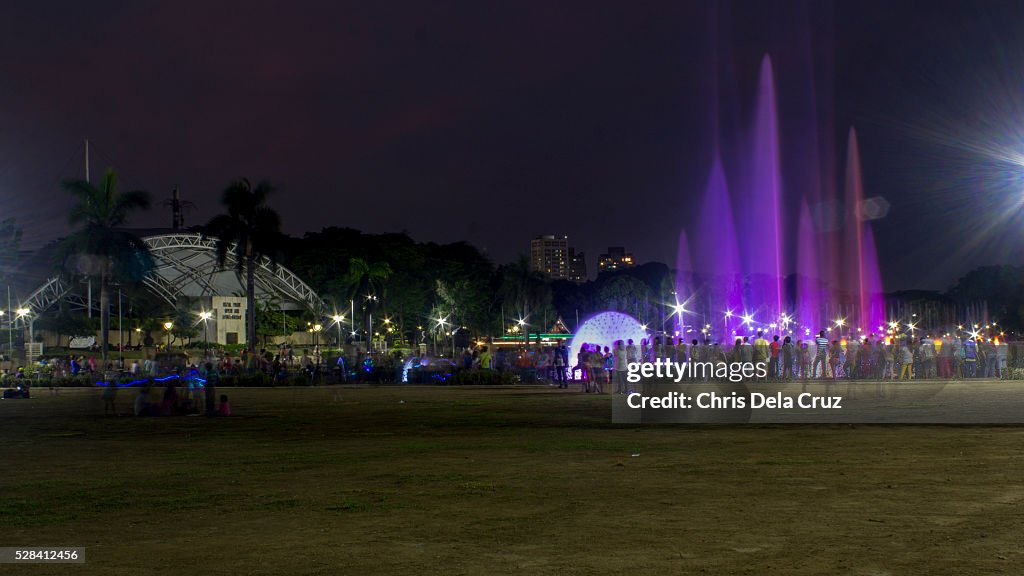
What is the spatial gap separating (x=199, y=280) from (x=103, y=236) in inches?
2186

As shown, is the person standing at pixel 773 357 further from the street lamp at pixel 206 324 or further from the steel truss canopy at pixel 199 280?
the steel truss canopy at pixel 199 280

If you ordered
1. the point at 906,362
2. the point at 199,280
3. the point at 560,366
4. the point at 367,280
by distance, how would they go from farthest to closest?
1. the point at 199,280
2. the point at 367,280
3. the point at 560,366
4. the point at 906,362

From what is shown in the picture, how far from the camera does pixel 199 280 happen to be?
104 metres

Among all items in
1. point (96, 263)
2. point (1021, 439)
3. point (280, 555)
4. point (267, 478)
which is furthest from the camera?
point (96, 263)

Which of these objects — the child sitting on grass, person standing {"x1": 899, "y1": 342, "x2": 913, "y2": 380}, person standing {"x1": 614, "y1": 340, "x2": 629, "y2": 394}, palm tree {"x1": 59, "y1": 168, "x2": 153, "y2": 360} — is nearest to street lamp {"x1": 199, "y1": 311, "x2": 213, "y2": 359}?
palm tree {"x1": 59, "y1": 168, "x2": 153, "y2": 360}

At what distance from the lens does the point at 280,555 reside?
8.29 meters

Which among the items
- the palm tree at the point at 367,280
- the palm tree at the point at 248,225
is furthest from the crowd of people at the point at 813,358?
the palm tree at the point at 367,280

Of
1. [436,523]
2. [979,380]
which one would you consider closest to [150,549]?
[436,523]

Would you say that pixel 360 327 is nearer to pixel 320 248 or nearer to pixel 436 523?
pixel 320 248

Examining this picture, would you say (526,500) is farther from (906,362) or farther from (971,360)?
(971,360)

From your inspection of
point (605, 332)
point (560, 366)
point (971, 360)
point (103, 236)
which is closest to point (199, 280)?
point (103, 236)

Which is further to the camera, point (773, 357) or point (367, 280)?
point (367, 280)

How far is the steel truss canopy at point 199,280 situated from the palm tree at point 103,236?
45.4 m

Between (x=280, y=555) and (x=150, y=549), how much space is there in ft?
4.21
